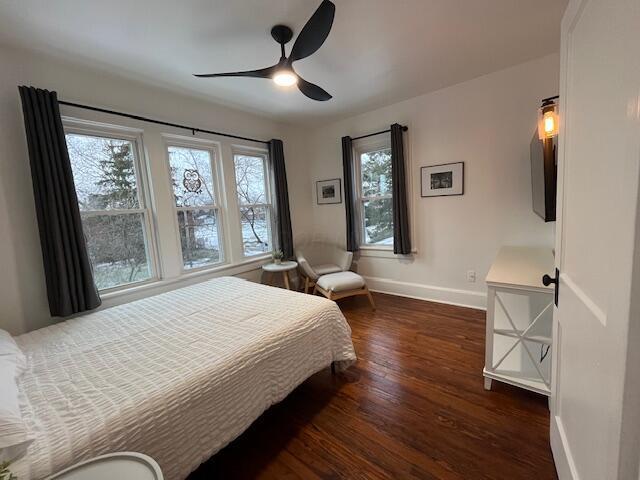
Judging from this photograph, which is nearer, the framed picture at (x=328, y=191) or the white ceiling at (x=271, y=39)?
the white ceiling at (x=271, y=39)

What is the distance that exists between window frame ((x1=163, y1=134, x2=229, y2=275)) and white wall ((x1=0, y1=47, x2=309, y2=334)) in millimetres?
56

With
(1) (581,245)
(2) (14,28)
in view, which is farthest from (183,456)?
(2) (14,28)

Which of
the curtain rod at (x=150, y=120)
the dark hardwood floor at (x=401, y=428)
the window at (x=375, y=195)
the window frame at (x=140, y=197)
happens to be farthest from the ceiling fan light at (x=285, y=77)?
the dark hardwood floor at (x=401, y=428)

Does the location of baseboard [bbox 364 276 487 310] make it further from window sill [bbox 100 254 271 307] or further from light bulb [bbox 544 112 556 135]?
light bulb [bbox 544 112 556 135]

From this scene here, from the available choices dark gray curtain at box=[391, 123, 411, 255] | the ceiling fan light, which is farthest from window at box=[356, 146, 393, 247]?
the ceiling fan light

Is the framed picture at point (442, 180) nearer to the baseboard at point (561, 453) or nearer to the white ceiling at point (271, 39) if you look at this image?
the white ceiling at point (271, 39)

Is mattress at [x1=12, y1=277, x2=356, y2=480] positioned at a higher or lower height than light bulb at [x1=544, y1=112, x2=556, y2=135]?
lower

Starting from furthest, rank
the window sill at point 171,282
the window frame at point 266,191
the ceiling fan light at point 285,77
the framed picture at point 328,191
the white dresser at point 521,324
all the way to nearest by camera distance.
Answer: the framed picture at point 328,191, the window frame at point 266,191, the window sill at point 171,282, the ceiling fan light at point 285,77, the white dresser at point 521,324

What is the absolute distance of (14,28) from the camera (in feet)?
5.56

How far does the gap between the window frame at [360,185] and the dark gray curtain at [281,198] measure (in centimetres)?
103

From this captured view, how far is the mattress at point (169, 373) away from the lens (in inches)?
37.9

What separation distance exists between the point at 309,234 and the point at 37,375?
135 inches

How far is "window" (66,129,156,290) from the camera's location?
2289 mm

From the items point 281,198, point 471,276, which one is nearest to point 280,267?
point 281,198
